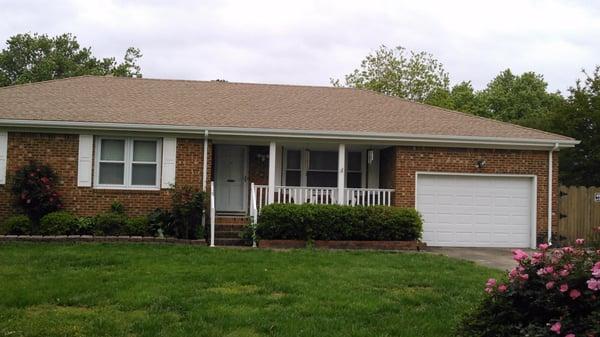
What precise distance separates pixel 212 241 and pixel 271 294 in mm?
5630

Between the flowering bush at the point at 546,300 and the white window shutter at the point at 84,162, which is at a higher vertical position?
the white window shutter at the point at 84,162

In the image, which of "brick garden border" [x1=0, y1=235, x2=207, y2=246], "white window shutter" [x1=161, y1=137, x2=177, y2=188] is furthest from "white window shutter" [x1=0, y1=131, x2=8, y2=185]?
"white window shutter" [x1=161, y1=137, x2=177, y2=188]

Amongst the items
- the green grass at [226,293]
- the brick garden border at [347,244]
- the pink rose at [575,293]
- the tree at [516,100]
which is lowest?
the green grass at [226,293]

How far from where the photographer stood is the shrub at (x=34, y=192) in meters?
13.4

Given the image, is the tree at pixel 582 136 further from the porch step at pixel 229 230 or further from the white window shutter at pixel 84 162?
the white window shutter at pixel 84 162

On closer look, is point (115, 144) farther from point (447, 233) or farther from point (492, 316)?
point (492, 316)

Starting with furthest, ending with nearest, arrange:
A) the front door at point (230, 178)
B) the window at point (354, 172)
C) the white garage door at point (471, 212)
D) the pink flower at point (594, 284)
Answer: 1. the window at point (354, 172)
2. the front door at point (230, 178)
3. the white garage door at point (471, 212)
4. the pink flower at point (594, 284)

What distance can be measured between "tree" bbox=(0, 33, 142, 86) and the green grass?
29268 mm

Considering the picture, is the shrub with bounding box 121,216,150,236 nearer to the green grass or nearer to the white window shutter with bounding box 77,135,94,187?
the white window shutter with bounding box 77,135,94,187

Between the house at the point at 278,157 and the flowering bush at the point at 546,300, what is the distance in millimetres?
9116

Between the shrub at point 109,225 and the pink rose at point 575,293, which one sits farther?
the shrub at point 109,225

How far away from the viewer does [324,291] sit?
302 inches

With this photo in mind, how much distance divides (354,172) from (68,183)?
25.2ft

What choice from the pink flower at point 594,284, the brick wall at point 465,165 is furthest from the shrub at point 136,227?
the pink flower at point 594,284
